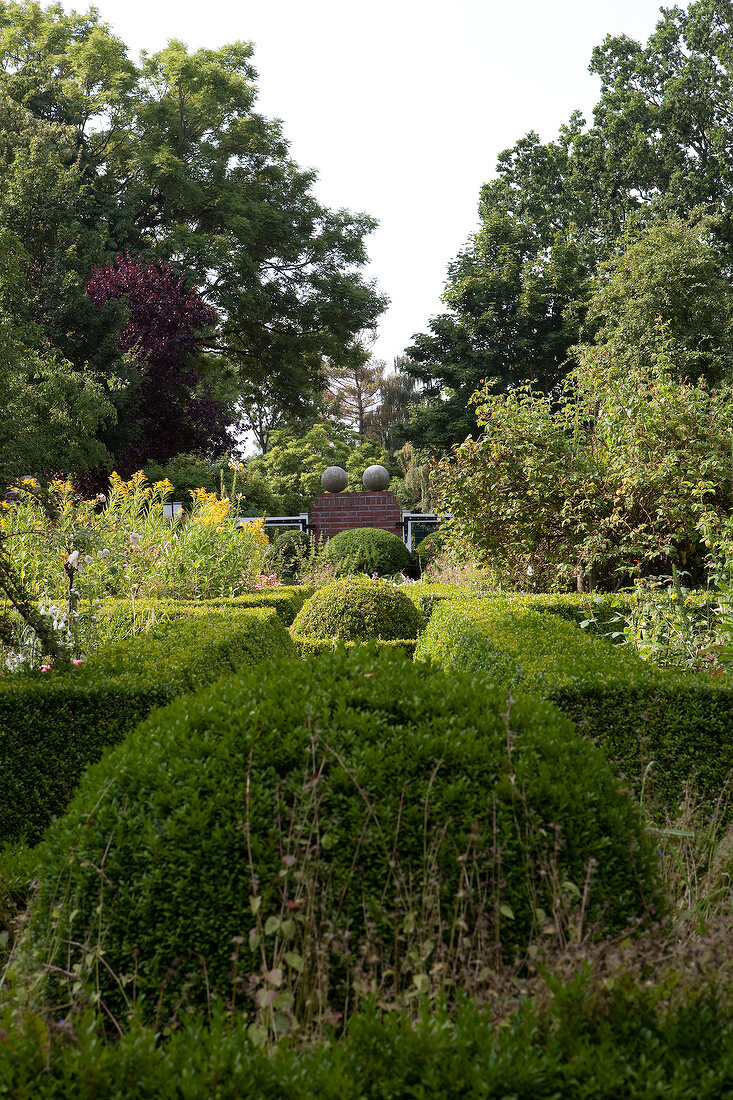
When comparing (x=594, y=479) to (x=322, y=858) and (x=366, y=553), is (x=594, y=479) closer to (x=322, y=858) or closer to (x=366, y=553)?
(x=366, y=553)

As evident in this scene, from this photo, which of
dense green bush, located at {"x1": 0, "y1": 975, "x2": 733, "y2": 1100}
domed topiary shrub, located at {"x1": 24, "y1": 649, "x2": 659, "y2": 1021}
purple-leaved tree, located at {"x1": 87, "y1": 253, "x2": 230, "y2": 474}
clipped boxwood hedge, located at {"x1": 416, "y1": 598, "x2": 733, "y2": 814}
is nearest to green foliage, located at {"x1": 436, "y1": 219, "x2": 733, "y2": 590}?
clipped boxwood hedge, located at {"x1": 416, "y1": 598, "x2": 733, "y2": 814}

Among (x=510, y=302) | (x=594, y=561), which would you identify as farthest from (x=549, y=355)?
(x=594, y=561)

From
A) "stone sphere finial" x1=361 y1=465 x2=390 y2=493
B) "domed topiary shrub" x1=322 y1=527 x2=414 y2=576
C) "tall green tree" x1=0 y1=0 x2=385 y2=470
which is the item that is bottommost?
"domed topiary shrub" x1=322 y1=527 x2=414 y2=576

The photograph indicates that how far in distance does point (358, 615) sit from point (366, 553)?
5847mm

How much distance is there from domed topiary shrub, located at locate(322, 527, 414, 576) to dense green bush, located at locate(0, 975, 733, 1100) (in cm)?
1141

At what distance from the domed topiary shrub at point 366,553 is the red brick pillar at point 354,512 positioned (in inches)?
134

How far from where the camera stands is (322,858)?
210cm

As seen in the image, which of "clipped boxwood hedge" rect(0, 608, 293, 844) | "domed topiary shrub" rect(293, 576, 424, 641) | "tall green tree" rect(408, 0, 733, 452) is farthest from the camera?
"tall green tree" rect(408, 0, 733, 452)

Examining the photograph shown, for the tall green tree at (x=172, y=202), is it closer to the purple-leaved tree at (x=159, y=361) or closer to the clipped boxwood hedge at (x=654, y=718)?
the purple-leaved tree at (x=159, y=361)

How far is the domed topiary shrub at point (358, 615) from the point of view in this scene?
7848 millimetres

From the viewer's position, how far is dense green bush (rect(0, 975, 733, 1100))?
1396 mm

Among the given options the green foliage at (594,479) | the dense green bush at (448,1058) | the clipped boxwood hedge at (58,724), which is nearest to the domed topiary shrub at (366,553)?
the green foliage at (594,479)

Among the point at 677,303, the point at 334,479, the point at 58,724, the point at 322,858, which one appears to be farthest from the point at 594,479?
the point at 677,303

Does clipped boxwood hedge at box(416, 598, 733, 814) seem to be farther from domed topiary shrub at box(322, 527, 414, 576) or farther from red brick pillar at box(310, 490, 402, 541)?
red brick pillar at box(310, 490, 402, 541)
